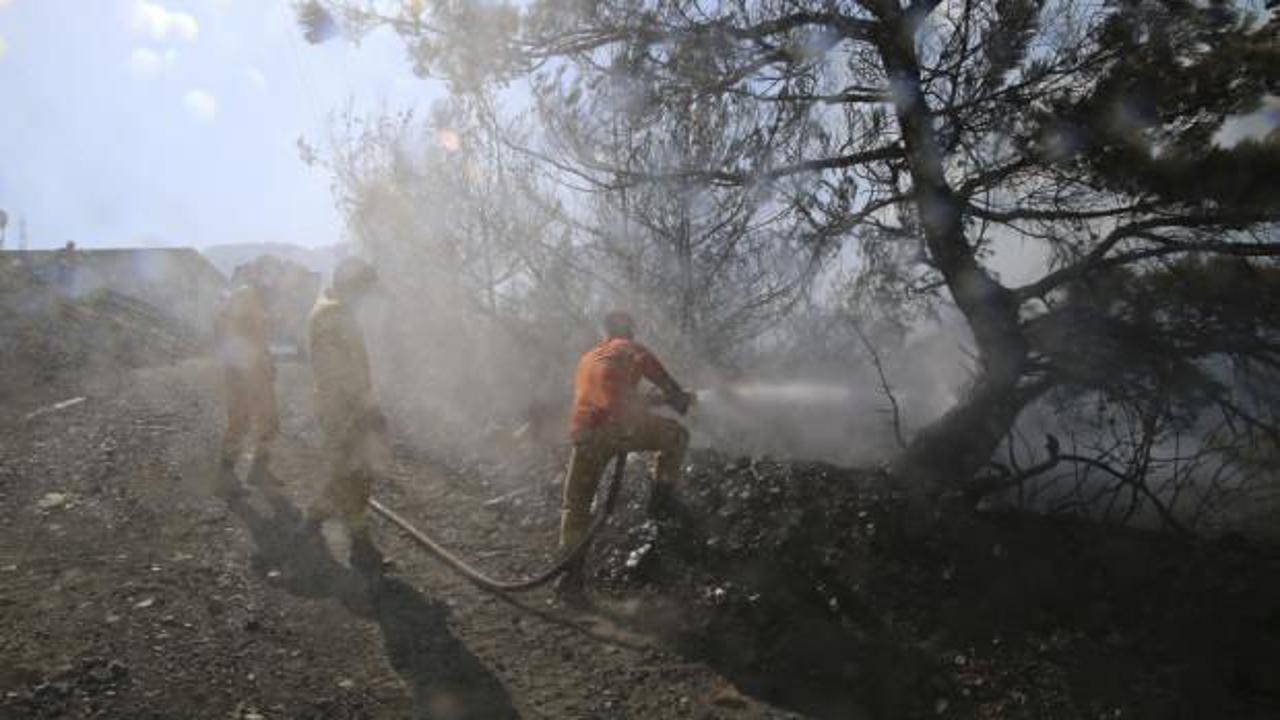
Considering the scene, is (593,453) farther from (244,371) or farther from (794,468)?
(244,371)

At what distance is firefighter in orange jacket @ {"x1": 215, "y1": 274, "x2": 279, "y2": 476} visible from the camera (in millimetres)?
7457

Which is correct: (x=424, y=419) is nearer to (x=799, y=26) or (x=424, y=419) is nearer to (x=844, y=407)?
(x=844, y=407)

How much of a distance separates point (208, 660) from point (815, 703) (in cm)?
299

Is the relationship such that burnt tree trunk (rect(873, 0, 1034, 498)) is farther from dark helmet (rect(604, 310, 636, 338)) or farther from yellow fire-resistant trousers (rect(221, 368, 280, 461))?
yellow fire-resistant trousers (rect(221, 368, 280, 461))

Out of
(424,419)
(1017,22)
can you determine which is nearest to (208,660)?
(1017,22)

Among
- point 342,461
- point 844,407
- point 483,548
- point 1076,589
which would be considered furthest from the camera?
point 844,407

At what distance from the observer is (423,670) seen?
4.25m

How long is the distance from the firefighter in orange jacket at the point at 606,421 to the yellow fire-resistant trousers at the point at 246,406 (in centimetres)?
352

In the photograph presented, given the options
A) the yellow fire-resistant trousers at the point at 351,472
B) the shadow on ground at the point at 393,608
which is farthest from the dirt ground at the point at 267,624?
the yellow fire-resistant trousers at the point at 351,472

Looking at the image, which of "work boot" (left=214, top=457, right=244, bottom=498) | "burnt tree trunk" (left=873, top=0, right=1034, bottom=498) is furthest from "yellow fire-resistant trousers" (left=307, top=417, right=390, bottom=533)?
"burnt tree trunk" (left=873, top=0, right=1034, bottom=498)

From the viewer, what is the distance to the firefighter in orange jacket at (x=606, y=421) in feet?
17.6

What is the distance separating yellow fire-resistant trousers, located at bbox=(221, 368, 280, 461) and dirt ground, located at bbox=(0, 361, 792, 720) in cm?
42

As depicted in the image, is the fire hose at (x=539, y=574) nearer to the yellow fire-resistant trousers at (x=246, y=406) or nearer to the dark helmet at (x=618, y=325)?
the dark helmet at (x=618, y=325)

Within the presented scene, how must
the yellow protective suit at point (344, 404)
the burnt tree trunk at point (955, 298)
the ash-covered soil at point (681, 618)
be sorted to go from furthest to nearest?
the yellow protective suit at point (344, 404)
the burnt tree trunk at point (955, 298)
the ash-covered soil at point (681, 618)
